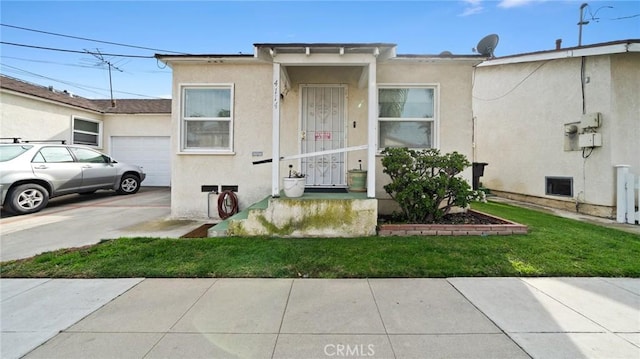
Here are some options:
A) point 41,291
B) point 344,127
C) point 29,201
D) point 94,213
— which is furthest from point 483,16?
point 29,201

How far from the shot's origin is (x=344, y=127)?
6.66m

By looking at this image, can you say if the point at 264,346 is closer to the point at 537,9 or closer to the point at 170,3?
the point at 170,3

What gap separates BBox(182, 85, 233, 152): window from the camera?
21.7 ft

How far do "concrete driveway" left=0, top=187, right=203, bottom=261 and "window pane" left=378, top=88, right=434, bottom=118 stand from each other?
4.82 metres

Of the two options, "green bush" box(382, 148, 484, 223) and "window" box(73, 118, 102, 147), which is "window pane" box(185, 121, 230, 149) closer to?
"green bush" box(382, 148, 484, 223)

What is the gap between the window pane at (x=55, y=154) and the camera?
7.54m

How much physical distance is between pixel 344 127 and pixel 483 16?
5.95 metres

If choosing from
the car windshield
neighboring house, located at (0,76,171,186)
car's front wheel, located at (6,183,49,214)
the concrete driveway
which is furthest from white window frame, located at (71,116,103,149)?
car's front wheel, located at (6,183,49,214)

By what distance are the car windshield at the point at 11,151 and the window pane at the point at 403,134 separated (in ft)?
28.7

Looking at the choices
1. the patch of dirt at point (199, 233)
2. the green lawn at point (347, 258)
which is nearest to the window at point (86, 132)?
the patch of dirt at point (199, 233)

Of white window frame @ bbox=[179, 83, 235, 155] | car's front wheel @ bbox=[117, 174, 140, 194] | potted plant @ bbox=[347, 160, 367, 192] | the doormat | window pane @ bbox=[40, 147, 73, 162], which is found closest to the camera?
potted plant @ bbox=[347, 160, 367, 192]

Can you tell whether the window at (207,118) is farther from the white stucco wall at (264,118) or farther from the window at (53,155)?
the window at (53,155)

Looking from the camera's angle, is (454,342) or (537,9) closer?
(454,342)

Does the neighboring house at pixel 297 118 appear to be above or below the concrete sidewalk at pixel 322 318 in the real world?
above
